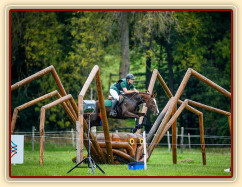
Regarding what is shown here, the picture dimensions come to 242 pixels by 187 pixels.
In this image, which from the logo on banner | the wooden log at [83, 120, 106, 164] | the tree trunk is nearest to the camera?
the logo on banner

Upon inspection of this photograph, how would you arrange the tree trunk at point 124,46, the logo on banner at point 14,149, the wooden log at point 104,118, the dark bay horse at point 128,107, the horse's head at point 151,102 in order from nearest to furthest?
the logo on banner at point 14,149 < the wooden log at point 104,118 < the horse's head at point 151,102 < the dark bay horse at point 128,107 < the tree trunk at point 124,46

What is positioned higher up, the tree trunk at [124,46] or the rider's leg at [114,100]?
the tree trunk at [124,46]

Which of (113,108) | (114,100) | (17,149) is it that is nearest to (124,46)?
(114,100)

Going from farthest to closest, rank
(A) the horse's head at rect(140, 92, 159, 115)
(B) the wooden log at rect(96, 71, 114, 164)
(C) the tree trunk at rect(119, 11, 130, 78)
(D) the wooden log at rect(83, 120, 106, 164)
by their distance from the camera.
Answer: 1. (C) the tree trunk at rect(119, 11, 130, 78)
2. (A) the horse's head at rect(140, 92, 159, 115)
3. (D) the wooden log at rect(83, 120, 106, 164)
4. (B) the wooden log at rect(96, 71, 114, 164)

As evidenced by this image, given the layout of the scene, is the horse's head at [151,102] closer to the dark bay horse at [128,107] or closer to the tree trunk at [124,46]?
the dark bay horse at [128,107]

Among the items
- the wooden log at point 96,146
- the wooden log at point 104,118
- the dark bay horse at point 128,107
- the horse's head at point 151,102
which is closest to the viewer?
the wooden log at point 104,118

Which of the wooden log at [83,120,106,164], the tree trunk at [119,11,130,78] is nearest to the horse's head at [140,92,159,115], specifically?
the wooden log at [83,120,106,164]

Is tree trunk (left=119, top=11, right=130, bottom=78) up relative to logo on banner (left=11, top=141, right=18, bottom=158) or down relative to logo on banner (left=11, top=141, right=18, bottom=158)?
up

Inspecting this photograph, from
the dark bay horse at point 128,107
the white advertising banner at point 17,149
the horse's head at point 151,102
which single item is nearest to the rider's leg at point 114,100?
the dark bay horse at point 128,107

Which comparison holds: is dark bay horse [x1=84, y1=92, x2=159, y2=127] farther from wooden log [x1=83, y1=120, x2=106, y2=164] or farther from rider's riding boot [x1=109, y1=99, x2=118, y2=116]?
wooden log [x1=83, y1=120, x2=106, y2=164]
